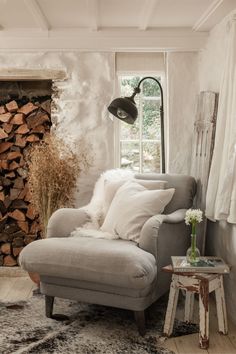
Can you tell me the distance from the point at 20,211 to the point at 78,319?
5.29ft

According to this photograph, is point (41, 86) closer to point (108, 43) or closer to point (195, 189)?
point (108, 43)

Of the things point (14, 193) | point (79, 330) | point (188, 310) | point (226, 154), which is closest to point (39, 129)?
point (14, 193)

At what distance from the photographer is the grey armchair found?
104 inches

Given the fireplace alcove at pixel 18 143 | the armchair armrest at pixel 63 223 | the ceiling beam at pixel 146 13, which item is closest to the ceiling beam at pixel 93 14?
the ceiling beam at pixel 146 13

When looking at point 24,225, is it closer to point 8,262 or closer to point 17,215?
point 17,215

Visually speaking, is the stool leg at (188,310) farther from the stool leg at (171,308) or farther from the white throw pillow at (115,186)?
the white throw pillow at (115,186)

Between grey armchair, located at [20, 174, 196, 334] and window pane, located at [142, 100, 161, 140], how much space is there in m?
1.35

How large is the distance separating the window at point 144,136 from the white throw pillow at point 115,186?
845 mm

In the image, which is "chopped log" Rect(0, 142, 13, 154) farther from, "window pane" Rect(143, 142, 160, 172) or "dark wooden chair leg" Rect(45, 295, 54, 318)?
"dark wooden chair leg" Rect(45, 295, 54, 318)

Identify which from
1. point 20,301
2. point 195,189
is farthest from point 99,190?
point 20,301

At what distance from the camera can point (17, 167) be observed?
Answer: 4.32 meters

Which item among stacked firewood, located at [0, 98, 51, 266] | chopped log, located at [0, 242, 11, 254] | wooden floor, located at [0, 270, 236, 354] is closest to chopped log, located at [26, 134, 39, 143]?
stacked firewood, located at [0, 98, 51, 266]

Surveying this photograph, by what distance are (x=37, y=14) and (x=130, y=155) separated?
154 centimetres

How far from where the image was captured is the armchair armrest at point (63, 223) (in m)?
3.26
